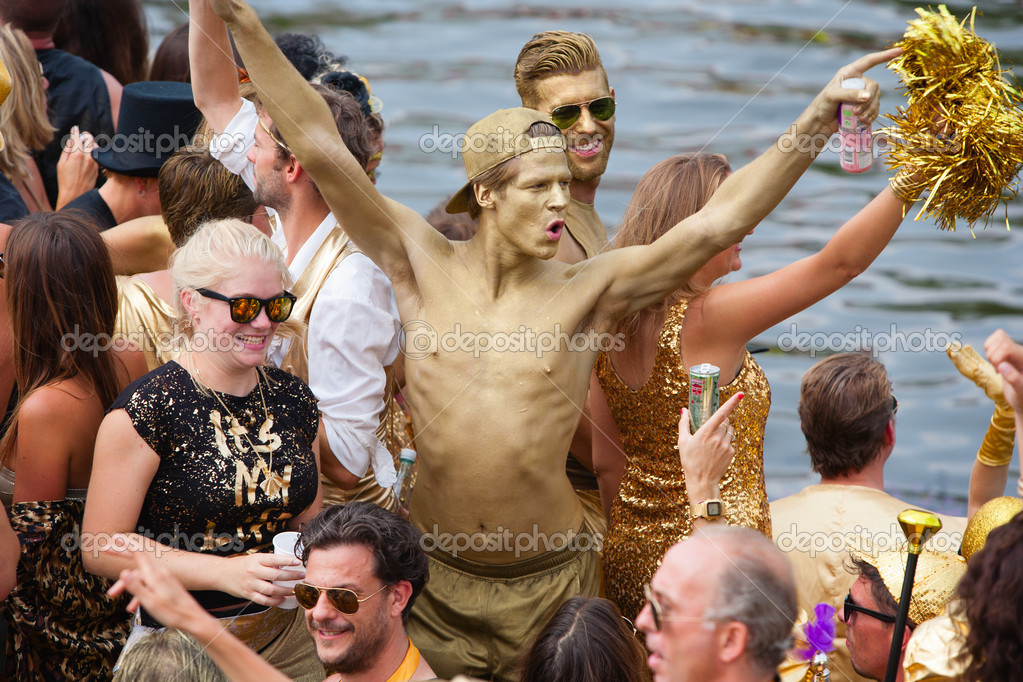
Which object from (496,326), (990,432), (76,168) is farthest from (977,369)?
(76,168)

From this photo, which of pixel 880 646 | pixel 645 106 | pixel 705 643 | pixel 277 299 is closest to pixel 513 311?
pixel 277 299

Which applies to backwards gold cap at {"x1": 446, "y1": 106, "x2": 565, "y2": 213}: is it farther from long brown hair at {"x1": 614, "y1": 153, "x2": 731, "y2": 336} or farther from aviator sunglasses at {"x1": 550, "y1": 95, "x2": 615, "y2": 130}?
aviator sunglasses at {"x1": 550, "y1": 95, "x2": 615, "y2": 130}

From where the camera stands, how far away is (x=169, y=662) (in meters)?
2.45

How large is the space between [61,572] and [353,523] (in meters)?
0.90

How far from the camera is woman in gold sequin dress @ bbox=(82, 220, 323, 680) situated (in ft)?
8.87

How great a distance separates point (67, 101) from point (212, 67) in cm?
161

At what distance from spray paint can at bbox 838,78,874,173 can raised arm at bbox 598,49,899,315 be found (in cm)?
2

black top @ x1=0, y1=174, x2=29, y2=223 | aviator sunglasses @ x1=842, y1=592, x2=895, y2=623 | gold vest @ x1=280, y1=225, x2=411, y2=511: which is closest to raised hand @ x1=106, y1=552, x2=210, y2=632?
gold vest @ x1=280, y1=225, x2=411, y2=511

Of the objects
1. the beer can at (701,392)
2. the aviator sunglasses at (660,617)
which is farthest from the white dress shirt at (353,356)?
the aviator sunglasses at (660,617)

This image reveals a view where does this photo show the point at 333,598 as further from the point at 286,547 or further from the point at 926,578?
the point at 926,578

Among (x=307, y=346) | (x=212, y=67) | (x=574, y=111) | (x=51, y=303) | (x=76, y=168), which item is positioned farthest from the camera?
(x=76, y=168)

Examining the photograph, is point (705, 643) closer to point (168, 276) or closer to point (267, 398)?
point (267, 398)

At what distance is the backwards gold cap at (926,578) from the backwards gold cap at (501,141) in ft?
4.50

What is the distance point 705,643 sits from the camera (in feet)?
7.16
